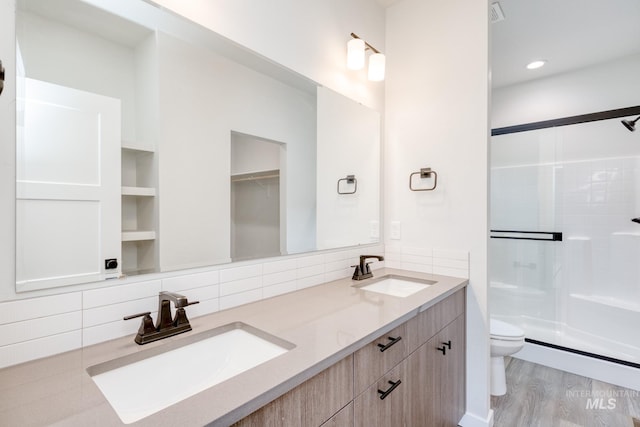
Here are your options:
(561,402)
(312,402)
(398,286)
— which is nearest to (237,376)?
(312,402)

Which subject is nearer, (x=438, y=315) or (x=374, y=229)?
(x=438, y=315)

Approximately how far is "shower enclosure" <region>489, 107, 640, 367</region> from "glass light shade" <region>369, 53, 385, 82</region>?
1893 mm

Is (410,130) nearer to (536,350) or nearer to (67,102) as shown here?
(67,102)

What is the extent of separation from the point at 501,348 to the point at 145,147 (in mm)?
2345

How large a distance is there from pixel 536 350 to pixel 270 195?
266 centimetres

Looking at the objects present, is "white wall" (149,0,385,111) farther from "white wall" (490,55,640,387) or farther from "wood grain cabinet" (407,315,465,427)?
"white wall" (490,55,640,387)

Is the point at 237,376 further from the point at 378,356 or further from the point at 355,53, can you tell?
the point at 355,53

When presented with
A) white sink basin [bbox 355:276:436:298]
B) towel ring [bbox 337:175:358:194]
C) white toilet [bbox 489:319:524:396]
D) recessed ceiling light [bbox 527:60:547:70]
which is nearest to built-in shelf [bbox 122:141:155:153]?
towel ring [bbox 337:175:358:194]

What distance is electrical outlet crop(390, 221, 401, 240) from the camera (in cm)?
205

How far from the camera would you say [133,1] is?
0.98 meters

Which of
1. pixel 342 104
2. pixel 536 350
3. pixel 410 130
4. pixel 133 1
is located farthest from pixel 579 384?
pixel 133 1

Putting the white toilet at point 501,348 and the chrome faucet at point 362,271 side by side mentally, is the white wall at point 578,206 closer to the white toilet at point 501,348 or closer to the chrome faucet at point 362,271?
the white toilet at point 501,348

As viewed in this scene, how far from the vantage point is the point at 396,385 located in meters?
1.11

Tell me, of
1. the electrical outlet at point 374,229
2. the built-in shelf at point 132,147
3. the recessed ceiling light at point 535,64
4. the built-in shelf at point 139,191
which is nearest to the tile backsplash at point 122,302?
the built-in shelf at point 139,191
